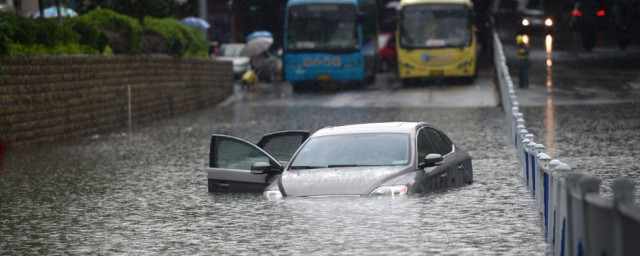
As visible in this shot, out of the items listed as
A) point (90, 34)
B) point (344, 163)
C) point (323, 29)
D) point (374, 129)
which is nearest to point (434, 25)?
point (323, 29)

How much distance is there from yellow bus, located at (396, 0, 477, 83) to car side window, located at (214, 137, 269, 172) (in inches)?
1166

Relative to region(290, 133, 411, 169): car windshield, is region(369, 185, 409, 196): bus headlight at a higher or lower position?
lower

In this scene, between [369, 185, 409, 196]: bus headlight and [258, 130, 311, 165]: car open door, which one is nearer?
[369, 185, 409, 196]: bus headlight

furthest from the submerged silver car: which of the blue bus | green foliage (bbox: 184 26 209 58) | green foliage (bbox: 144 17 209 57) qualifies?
the blue bus

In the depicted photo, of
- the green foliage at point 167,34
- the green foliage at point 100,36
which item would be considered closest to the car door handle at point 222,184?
the green foliage at point 100,36

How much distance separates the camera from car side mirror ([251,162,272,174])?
1612 centimetres

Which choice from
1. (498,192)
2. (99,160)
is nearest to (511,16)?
(99,160)

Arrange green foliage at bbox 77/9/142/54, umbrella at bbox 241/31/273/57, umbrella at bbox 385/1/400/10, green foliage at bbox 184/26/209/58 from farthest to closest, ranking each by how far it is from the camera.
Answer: umbrella at bbox 385/1/400/10, umbrella at bbox 241/31/273/57, green foliage at bbox 184/26/209/58, green foliage at bbox 77/9/142/54

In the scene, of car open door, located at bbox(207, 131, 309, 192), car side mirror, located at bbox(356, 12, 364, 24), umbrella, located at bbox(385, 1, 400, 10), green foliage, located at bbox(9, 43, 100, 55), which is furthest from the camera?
umbrella, located at bbox(385, 1, 400, 10)

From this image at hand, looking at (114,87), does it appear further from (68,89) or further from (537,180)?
(537,180)

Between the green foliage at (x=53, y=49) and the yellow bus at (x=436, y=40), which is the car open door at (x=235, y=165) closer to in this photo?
the green foliage at (x=53, y=49)

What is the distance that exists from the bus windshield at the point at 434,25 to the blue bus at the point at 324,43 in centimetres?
155

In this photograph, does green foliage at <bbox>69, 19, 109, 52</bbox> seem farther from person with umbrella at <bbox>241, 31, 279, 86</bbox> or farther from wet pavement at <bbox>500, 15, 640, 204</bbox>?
person with umbrella at <bbox>241, 31, 279, 86</bbox>

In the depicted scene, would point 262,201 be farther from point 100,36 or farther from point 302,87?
point 302,87
